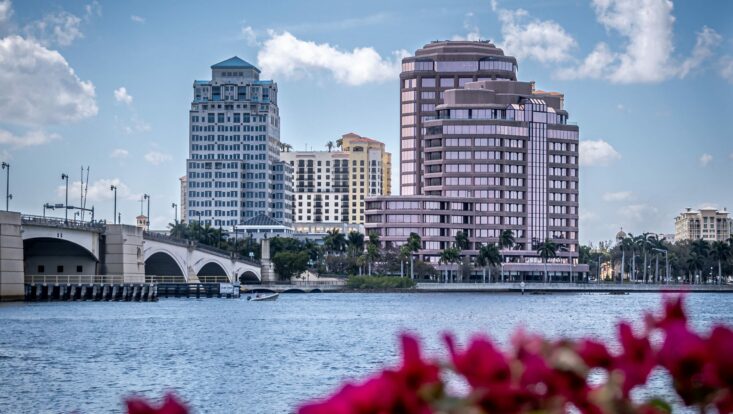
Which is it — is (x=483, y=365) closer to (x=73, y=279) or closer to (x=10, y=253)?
(x=10, y=253)

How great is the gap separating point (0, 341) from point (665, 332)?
7665cm

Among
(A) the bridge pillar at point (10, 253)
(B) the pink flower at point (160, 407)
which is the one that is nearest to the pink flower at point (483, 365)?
(B) the pink flower at point (160, 407)

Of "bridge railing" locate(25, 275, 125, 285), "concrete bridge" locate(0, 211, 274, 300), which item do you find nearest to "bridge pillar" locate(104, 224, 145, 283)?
"concrete bridge" locate(0, 211, 274, 300)

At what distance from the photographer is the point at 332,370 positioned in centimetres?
6041

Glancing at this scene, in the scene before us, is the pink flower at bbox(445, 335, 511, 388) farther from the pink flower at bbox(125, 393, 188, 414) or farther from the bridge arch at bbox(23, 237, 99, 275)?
the bridge arch at bbox(23, 237, 99, 275)

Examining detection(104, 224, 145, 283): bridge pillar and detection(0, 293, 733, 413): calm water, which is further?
detection(104, 224, 145, 283): bridge pillar

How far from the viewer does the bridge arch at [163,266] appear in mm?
176913

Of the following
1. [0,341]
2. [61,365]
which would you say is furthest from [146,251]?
[61,365]

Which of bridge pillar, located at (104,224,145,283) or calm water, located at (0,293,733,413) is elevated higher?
bridge pillar, located at (104,224,145,283)

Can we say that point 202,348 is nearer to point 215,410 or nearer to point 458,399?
point 215,410

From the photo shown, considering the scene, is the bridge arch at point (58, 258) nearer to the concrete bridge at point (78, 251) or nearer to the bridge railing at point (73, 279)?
the concrete bridge at point (78, 251)

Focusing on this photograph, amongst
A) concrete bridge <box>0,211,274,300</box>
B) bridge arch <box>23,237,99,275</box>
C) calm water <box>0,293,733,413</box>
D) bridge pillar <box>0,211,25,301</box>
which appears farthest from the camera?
bridge arch <box>23,237,99,275</box>

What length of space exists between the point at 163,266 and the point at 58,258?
140 ft

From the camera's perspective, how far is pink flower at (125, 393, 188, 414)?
4395 mm
